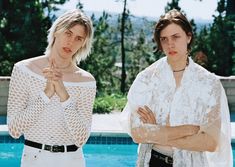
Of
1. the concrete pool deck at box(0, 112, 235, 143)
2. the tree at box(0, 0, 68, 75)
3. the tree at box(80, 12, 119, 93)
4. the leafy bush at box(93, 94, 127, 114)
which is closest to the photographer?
the concrete pool deck at box(0, 112, 235, 143)

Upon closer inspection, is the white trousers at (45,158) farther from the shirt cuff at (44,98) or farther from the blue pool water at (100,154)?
→ the blue pool water at (100,154)

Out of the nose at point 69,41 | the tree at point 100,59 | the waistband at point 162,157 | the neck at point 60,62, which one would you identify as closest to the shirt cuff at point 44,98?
the neck at point 60,62

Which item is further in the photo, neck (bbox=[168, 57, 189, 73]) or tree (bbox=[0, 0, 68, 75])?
tree (bbox=[0, 0, 68, 75])

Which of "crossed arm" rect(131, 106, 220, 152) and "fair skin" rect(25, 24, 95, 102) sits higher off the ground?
"fair skin" rect(25, 24, 95, 102)

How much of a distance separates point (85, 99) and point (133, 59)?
1087 centimetres

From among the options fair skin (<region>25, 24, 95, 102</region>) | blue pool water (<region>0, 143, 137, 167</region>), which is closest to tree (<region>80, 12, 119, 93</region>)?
blue pool water (<region>0, 143, 137, 167</region>)

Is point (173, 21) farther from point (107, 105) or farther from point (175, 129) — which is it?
point (107, 105)

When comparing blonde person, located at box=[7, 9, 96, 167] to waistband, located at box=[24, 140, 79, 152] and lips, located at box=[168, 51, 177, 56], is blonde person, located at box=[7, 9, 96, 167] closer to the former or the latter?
waistband, located at box=[24, 140, 79, 152]

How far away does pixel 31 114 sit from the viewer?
2.38 metres

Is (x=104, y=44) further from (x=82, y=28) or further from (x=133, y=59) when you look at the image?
(x=82, y=28)

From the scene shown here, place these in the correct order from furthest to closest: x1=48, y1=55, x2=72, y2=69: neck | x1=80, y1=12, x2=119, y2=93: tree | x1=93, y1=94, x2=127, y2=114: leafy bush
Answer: x1=80, y1=12, x2=119, y2=93: tree, x1=93, y1=94, x2=127, y2=114: leafy bush, x1=48, y1=55, x2=72, y2=69: neck

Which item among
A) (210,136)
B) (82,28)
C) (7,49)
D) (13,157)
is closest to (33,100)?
(82,28)

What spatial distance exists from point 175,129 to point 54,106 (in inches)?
23.1

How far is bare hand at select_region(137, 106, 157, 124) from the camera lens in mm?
2412
